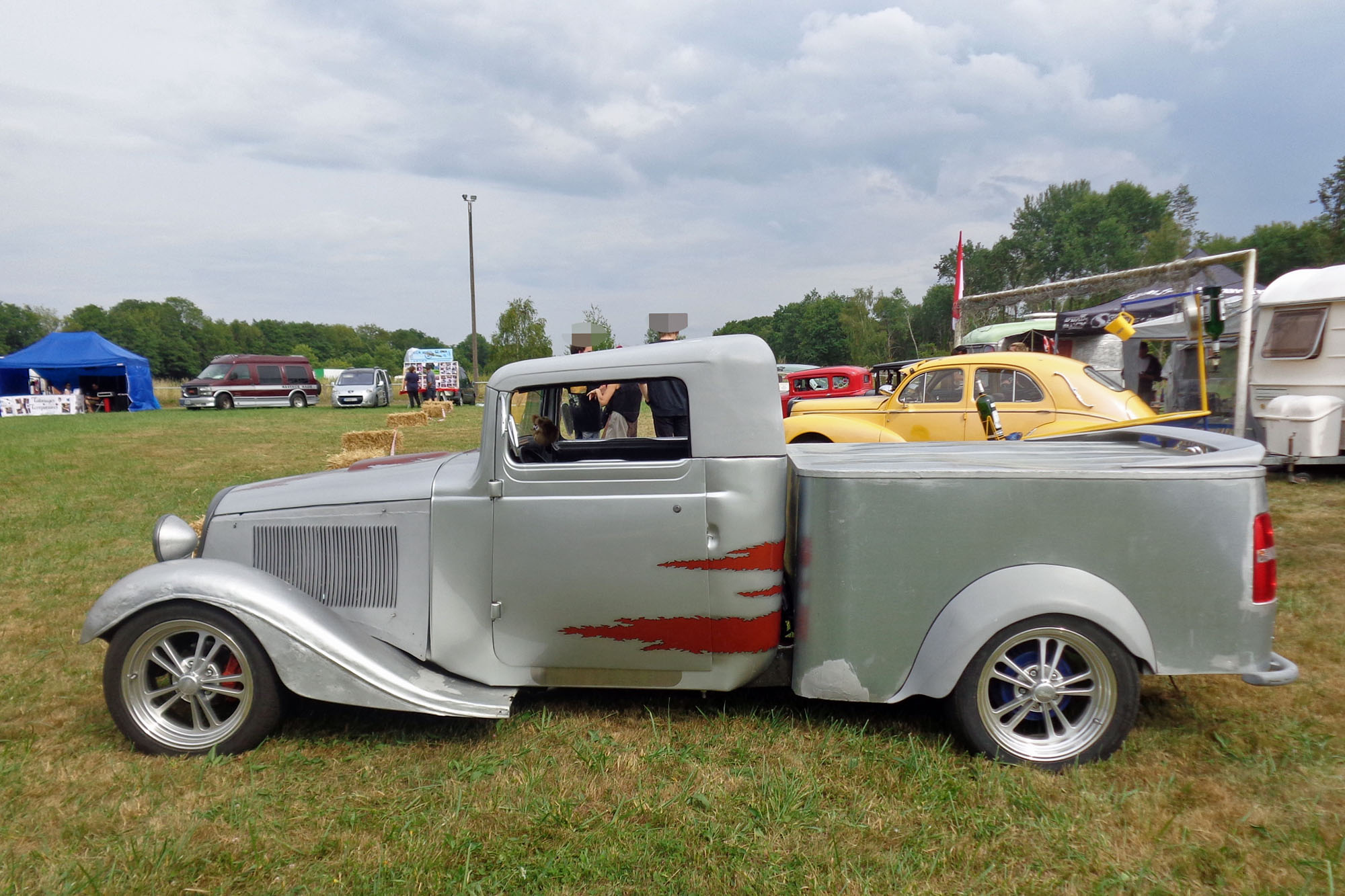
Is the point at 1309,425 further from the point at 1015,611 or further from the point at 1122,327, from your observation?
the point at 1015,611

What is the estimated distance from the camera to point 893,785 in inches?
123

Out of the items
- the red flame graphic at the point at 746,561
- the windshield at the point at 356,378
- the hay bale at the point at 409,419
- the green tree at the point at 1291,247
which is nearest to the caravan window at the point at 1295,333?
the red flame graphic at the point at 746,561

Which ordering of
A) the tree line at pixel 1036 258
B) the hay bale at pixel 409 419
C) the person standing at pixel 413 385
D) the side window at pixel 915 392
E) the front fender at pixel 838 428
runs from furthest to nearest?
the tree line at pixel 1036 258, the person standing at pixel 413 385, the hay bale at pixel 409 419, the side window at pixel 915 392, the front fender at pixel 838 428

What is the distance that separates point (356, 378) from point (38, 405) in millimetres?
10787

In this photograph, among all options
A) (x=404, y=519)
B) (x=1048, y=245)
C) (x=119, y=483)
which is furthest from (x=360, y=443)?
(x=1048, y=245)

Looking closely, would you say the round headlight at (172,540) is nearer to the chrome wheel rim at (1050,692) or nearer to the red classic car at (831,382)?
the chrome wheel rim at (1050,692)

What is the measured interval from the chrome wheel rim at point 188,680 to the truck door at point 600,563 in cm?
117

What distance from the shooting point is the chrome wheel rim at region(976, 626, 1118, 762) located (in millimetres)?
3176

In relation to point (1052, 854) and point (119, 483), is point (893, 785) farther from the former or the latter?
point (119, 483)

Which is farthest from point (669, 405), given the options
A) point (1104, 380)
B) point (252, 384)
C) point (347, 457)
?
point (252, 384)

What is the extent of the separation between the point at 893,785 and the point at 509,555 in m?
1.88

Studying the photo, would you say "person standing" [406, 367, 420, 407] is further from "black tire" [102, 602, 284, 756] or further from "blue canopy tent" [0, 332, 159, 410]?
"black tire" [102, 602, 284, 756]

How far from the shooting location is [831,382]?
61.4ft

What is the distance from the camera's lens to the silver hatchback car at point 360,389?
102 ft
